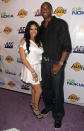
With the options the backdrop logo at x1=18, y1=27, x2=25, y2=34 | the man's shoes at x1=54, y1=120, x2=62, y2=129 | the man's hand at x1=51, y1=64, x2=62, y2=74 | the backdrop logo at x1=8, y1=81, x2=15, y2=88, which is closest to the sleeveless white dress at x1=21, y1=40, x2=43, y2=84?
the man's hand at x1=51, y1=64, x2=62, y2=74

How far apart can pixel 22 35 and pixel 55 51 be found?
139 cm

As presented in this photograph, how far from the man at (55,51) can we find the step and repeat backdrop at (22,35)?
665 millimetres

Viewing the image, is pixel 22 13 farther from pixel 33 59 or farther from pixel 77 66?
pixel 77 66

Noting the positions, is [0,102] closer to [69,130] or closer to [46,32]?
[69,130]

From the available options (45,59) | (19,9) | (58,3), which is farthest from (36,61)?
(19,9)

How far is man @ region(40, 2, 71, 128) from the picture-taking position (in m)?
2.50

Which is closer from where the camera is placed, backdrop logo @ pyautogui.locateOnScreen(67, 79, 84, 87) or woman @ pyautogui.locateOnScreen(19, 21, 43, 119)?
woman @ pyautogui.locateOnScreen(19, 21, 43, 119)

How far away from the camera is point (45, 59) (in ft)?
9.17

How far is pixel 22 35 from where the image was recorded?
149 inches

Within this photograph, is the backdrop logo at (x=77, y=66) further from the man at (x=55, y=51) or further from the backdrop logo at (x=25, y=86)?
the backdrop logo at (x=25, y=86)

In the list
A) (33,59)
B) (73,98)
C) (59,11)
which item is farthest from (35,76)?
(59,11)

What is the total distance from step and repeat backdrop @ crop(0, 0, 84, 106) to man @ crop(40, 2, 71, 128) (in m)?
0.66

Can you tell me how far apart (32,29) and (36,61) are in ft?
1.67

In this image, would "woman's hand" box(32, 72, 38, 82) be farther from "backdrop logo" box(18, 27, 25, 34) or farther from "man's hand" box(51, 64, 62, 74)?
"backdrop logo" box(18, 27, 25, 34)
